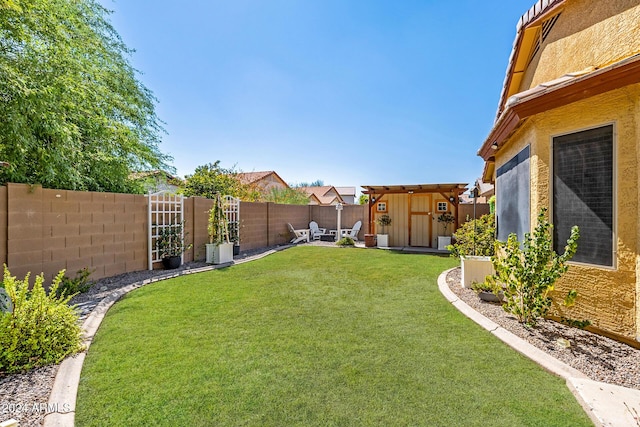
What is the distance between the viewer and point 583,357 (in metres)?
3.06

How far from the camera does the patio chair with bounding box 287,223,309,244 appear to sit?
49.4ft

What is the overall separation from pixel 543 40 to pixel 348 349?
600 cm

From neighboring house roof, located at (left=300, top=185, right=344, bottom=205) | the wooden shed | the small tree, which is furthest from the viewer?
neighboring house roof, located at (left=300, top=185, right=344, bottom=205)

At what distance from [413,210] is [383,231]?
180 centimetres

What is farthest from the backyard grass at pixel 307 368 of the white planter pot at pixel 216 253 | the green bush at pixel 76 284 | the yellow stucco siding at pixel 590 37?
the yellow stucco siding at pixel 590 37

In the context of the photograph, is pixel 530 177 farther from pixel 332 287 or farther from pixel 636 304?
pixel 332 287

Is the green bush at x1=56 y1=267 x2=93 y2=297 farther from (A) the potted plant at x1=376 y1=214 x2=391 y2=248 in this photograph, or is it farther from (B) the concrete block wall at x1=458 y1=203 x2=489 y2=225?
(B) the concrete block wall at x1=458 y1=203 x2=489 y2=225

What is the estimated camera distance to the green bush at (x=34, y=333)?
2.86 meters

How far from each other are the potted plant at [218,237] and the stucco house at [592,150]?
7.97 meters

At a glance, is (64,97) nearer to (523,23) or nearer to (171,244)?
(171,244)

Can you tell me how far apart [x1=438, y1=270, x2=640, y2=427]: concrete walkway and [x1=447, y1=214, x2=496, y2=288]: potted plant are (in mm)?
2584

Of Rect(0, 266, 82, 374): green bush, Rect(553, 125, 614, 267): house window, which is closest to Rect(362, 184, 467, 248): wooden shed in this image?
Rect(553, 125, 614, 267): house window

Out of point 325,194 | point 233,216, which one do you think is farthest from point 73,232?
point 325,194

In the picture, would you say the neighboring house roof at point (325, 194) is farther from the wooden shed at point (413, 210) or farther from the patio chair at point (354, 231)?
the wooden shed at point (413, 210)
